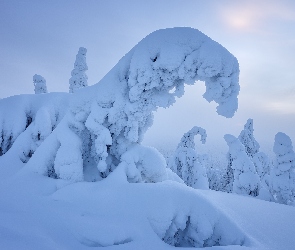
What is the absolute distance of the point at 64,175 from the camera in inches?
268

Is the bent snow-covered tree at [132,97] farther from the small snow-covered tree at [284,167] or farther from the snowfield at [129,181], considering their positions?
the small snow-covered tree at [284,167]

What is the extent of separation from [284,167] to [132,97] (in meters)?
10.1

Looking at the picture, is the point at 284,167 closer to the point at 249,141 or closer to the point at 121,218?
the point at 121,218

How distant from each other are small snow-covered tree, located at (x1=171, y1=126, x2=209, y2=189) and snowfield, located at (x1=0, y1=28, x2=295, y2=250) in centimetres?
968

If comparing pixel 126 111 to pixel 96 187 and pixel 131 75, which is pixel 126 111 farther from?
pixel 96 187

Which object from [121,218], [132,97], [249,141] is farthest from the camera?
[249,141]

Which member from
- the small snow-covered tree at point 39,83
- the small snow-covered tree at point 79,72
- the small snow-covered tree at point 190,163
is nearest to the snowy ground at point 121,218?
the small snow-covered tree at point 190,163

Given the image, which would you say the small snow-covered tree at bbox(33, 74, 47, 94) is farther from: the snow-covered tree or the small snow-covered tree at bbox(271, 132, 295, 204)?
the small snow-covered tree at bbox(271, 132, 295, 204)

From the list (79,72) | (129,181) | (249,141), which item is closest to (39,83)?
(79,72)

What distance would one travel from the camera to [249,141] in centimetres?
2303

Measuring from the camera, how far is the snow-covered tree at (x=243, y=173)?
1371 cm

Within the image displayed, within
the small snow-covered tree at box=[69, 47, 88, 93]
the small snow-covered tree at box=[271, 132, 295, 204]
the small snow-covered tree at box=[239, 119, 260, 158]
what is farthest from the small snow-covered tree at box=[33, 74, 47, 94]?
the small snow-covered tree at box=[239, 119, 260, 158]

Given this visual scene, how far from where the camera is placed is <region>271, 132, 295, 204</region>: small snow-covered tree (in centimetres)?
1110

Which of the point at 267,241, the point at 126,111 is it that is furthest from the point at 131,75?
the point at 267,241
